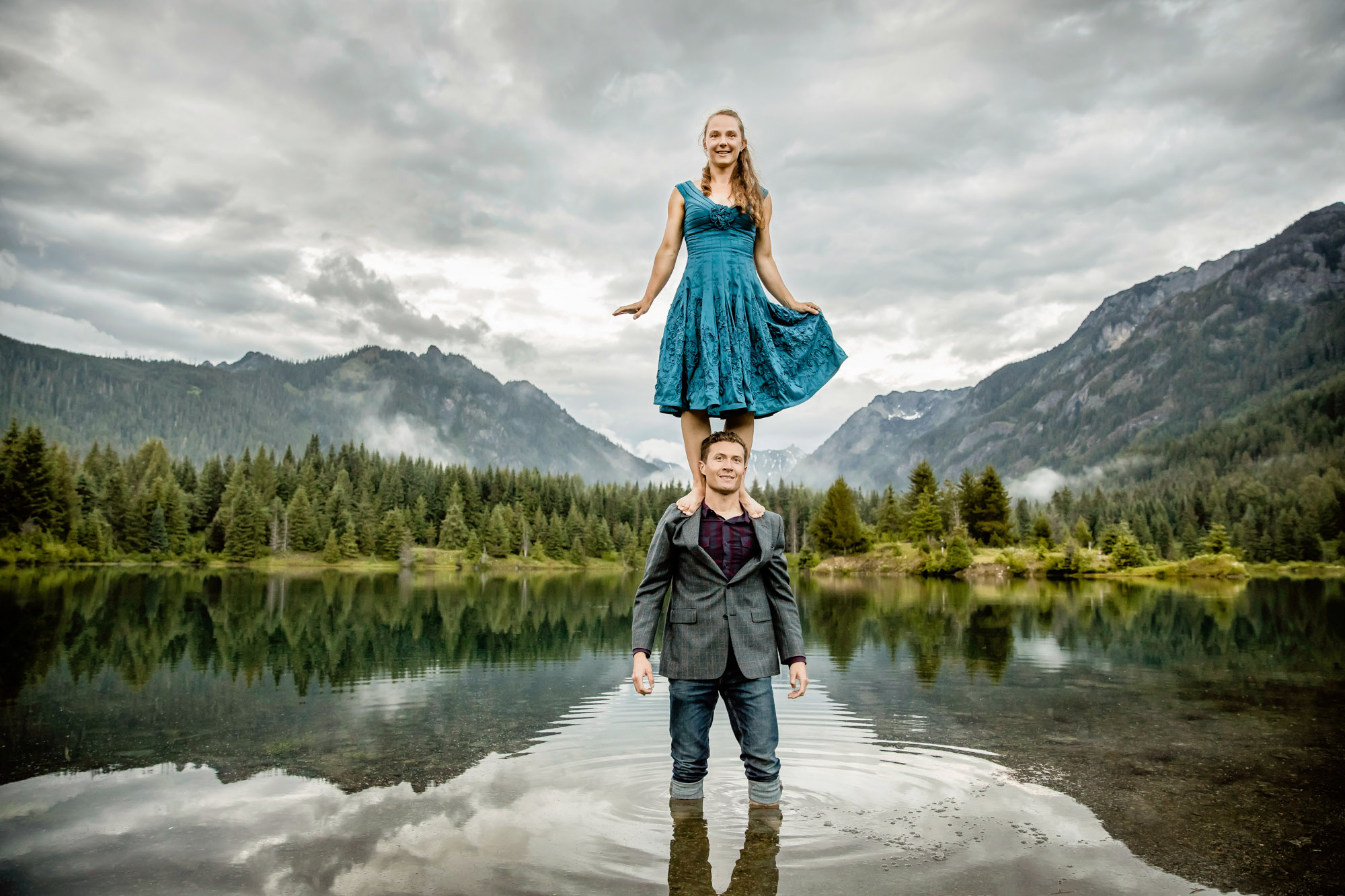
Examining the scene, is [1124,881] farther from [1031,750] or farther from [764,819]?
[1031,750]

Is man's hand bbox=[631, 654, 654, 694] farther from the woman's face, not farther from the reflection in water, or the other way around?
the woman's face

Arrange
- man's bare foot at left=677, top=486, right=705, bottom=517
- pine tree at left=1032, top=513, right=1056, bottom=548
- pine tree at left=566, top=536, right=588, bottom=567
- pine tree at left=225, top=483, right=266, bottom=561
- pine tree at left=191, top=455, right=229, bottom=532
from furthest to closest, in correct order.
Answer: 1. pine tree at left=566, top=536, right=588, bottom=567
2. pine tree at left=191, top=455, right=229, bottom=532
3. pine tree at left=225, top=483, right=266, bottom=561
4. pine tree at left=1032, top=513, right=1056, bottom=548
5. man's bare foot at left=677, top=486, right=705, bottom=517

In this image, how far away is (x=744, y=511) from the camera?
598 centimetres

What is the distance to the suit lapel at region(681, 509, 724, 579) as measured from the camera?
574cm

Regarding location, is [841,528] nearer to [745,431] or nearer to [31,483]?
[31,483]

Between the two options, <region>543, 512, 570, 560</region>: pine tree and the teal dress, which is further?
<region>543, 512, 570, 560</region>: pine tree

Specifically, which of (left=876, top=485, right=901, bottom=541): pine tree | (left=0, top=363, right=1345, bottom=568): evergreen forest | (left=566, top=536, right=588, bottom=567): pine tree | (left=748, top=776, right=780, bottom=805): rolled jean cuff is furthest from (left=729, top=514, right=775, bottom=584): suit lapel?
(left=566, top=536, right=588, bottom=567): pine tree

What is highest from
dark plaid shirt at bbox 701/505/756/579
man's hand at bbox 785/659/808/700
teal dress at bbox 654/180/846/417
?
teal dress at bbox 654/180/846/417

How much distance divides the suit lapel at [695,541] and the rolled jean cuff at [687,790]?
164 cm

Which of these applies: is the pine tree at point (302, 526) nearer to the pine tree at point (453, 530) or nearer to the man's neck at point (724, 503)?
the pine tree at point (453, 530)

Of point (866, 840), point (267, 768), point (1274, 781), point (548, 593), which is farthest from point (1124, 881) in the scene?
point (548, 593)

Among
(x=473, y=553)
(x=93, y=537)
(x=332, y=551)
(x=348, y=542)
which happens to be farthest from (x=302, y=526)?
(x=93, y=537)

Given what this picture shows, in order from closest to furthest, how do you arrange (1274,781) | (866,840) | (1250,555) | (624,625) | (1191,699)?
1. (866,840)
2. (1274,781)
3. (1191,699)
4. (624,625)
5. (1250,555)

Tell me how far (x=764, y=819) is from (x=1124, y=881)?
2254mm
